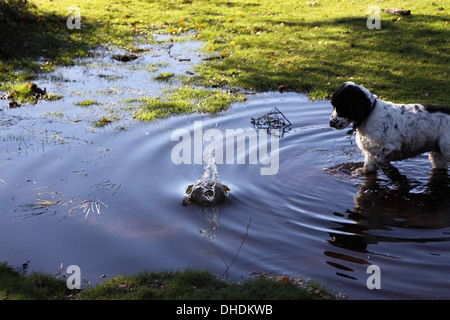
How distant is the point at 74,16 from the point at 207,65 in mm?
8302

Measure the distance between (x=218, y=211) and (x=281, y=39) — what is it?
11.1m

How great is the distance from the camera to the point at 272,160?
872cm

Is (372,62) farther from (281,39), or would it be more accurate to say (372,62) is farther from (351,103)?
(351,103)

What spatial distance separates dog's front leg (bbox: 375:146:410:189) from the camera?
760 cm

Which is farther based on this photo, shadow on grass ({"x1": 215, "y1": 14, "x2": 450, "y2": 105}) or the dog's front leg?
shadow on grass ({"x1": 215, "y1": 14, "x2": 450, "y2": 105})

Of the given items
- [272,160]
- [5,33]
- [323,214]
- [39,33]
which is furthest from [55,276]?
[39,33]

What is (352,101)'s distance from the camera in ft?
24.0

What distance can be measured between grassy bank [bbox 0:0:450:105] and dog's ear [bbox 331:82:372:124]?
456cm

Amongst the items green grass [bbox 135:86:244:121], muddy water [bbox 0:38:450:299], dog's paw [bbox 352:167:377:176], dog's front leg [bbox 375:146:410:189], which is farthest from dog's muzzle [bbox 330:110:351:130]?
A: green grass [bbox 135:86:244:121]

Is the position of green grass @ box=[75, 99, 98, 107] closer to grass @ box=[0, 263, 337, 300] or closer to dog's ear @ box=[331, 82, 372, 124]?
dog's ear @ box=[331, 82, 372, 124]

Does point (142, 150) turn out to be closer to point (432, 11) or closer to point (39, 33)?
point (39, 33)

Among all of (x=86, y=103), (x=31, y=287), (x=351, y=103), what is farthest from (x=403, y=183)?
(x=86, y=103)

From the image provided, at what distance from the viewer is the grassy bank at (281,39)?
13.0 m
